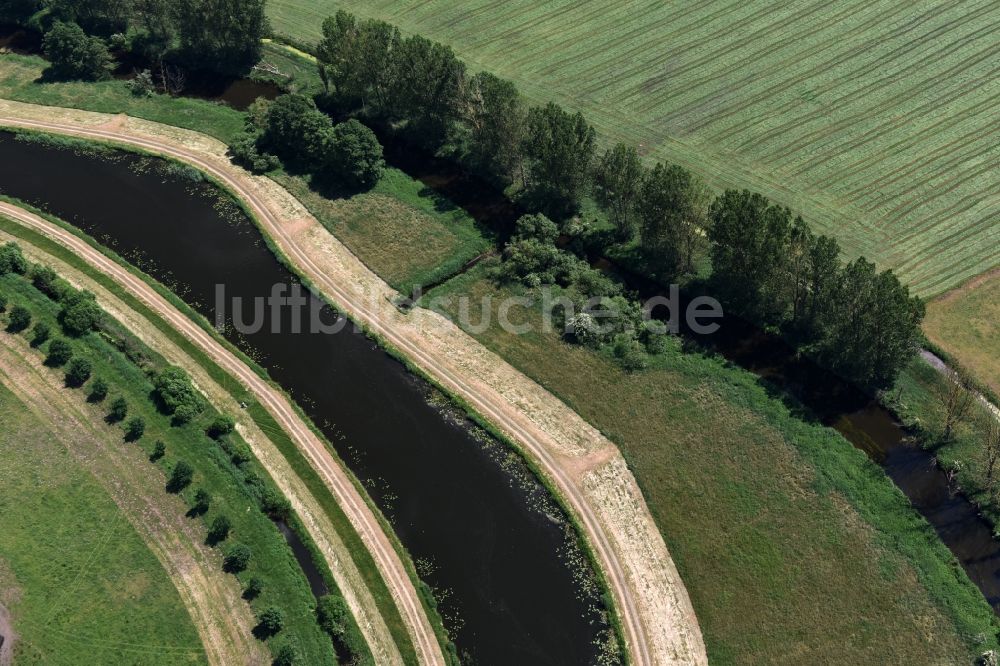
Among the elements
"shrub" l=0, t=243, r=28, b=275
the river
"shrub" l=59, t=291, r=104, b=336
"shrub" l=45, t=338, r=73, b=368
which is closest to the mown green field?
the river

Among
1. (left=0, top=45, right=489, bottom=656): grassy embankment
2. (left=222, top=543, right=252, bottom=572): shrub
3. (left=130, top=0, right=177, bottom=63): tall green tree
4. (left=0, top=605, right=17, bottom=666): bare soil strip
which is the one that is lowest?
(left=0, top=605, right=17, bottom=666): bare soil strip

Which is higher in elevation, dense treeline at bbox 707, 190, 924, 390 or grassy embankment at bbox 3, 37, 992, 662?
dense treeline at bbox 707, 190, 924, 390

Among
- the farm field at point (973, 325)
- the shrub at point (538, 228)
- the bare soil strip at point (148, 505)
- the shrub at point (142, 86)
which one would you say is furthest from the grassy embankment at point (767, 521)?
the shrub at point (142, 86)

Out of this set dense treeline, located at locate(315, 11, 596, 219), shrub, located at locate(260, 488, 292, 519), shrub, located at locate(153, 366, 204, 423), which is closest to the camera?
shrub, located at locate(260, 488, 292, 519)

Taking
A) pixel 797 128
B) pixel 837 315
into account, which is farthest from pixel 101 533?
pixel 797 128

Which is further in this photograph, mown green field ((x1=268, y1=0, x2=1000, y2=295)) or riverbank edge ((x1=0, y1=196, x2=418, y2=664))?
mown green field ((x1=268, y1=0, x2=1000, y2=295))

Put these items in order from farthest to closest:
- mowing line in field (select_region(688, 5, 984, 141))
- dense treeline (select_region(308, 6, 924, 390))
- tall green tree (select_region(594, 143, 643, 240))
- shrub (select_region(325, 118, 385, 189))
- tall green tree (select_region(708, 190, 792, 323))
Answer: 1. mowing line in field (select_region(688, 5, 984, 141))
2. shrub (select_region(325, 118, 385, 189))
3. tall green tree (select_region(594, 143, 643, 240))
4. tall green tree (select_region(708, 190, 792, 323))
5. dense treeline (select_region(308, 6, 924, 390))

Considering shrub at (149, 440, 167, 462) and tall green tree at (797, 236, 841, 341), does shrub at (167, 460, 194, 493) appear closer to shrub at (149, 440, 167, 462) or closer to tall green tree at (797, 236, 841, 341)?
shrub at (149, 440, 167, 462)
